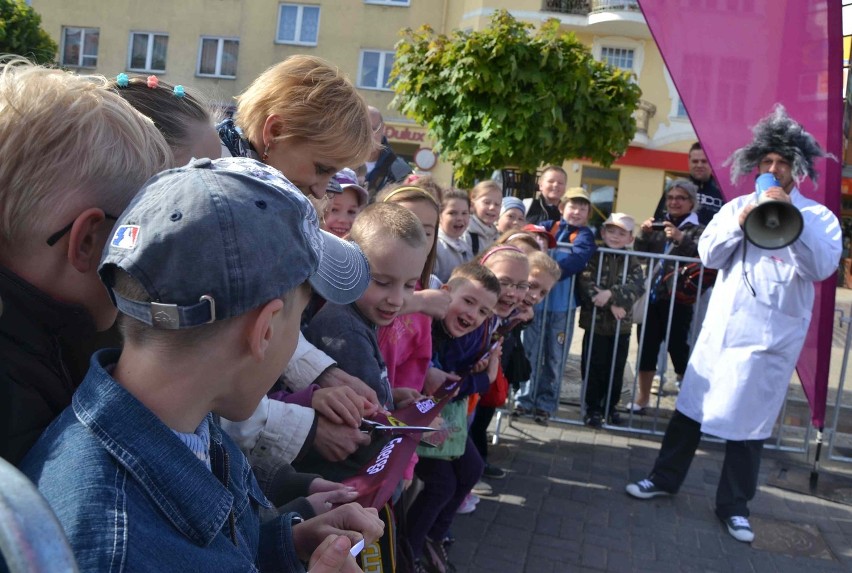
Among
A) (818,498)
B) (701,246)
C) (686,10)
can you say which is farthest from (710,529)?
(686,10)

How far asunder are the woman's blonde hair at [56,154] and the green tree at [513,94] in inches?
361

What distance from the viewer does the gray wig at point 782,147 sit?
4.76m

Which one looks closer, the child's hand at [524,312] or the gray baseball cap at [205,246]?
the gray baseball cap at [205,246]

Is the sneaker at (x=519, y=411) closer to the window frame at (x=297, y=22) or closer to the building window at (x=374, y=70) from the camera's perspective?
the building window at (x=374, y=70)

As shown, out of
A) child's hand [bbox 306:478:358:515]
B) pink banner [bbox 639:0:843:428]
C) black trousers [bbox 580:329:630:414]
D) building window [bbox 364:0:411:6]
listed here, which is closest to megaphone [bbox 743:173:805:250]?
pink banner [bbox 639:0:843:428]

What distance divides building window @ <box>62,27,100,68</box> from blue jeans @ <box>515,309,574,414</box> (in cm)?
2707

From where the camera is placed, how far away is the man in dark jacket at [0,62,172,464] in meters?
1.33

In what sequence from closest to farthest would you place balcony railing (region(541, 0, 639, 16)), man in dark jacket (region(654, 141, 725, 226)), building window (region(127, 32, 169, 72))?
man in dark jacket (region(654, 141, 725, 226)) < balcony railing (region(541, 0, 639, 16)) < building window (region(127, 32, 169, 72))

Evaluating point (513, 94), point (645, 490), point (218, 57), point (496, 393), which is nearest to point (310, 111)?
point (496, 393)

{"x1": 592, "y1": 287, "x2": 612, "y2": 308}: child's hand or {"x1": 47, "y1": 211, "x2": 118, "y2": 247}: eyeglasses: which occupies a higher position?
{"x1": 47, "y1": 211, "x2": 118, "y2": 247}: eyeglasses

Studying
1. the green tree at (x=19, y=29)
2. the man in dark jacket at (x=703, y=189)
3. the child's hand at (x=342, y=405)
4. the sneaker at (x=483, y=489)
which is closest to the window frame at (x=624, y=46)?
the green tree at (x=19, y=29)

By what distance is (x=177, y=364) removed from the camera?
1.23 meters

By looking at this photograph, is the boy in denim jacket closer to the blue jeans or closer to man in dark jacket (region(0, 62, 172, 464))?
man in dark jacket (region(0, 62, 172, 464))

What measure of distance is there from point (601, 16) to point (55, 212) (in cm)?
2647
